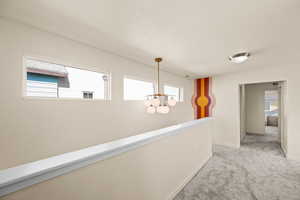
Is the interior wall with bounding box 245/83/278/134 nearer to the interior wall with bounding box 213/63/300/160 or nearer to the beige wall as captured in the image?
the interior wall with bounding box 213/63/300/160

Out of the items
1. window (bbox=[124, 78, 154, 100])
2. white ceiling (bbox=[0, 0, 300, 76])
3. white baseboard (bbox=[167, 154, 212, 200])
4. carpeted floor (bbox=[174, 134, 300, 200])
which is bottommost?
carpeted floor (bbox=[174, 134, 300, 200])

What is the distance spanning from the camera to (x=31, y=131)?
1635mm

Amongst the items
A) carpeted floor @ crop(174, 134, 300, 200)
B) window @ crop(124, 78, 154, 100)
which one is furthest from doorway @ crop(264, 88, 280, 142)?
window @ crop(124, 78, 154, 100)

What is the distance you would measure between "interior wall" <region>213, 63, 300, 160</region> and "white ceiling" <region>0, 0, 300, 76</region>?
1224mm

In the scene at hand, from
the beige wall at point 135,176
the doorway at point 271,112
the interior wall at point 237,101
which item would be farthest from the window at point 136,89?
the doorway at point 271,112

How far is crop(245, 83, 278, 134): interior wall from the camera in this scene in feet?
17.9

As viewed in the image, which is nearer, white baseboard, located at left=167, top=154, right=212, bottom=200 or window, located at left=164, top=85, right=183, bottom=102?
white baseboard, located at left=167, top=154, right=212, bottom=200

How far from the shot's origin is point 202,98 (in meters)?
4.86

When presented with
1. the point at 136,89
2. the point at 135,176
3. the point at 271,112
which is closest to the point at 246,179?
the point at 135,176

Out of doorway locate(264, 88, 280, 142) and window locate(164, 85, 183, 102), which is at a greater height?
window locate(164, 85, 183, 102)

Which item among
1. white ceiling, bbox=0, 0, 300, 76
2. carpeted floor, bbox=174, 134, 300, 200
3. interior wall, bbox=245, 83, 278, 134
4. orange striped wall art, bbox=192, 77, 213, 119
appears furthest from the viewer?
interior wall, bbox=245, 83, 278, 134

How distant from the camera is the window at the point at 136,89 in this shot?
2922 mm

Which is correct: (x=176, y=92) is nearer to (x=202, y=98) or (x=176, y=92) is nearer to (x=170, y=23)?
(x=202, y=98)

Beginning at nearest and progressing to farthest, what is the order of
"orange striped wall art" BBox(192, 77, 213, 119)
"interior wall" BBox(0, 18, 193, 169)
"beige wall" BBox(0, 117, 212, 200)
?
"beige wall" BBox(0, 117, 212, 200), "interior wall" BBox(0, 18, 193, 169), "orange striped wall art" BBox(192, 77, 213, 119)
